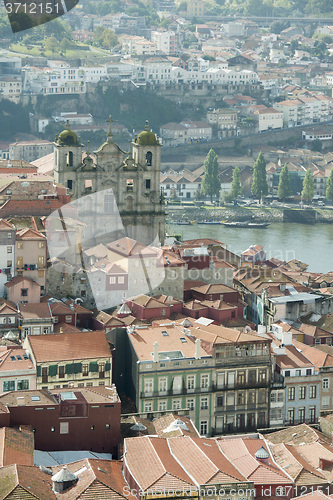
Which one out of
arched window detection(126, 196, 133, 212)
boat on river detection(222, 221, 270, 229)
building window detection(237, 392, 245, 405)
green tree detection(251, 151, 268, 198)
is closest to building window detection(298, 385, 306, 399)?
building window detection(237, 392, 245, 405)

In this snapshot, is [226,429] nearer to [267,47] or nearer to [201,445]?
[201,445]

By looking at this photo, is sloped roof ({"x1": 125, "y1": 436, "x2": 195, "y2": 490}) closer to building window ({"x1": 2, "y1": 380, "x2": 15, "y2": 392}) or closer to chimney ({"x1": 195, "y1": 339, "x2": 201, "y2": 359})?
building window ({"x1": 2, "y1": 380, "x2": 15, "y2": 392})

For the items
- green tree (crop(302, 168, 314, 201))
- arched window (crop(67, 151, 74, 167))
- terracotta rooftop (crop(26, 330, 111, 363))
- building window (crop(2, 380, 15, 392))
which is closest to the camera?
building window (crop(2, 380, 15, 392))

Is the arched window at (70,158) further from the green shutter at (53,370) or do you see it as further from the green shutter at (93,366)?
the green shutter at (53,370)

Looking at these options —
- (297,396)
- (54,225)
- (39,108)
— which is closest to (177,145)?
(39,108)

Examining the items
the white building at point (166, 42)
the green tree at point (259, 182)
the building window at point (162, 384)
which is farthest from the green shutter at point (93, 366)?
the white building at point (166, 42)

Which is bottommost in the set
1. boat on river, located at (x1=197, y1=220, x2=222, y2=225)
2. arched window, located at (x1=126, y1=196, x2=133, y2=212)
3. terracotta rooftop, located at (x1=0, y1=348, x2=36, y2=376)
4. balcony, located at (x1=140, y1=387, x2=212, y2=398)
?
boat on river, located at (x1=197, y1=220, x2=222, y2=225)
